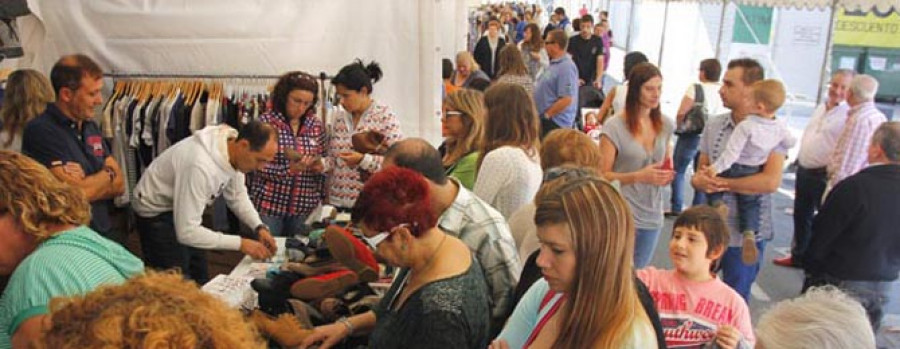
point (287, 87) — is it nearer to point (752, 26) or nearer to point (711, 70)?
point (711, 70)

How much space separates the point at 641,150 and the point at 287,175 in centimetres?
181

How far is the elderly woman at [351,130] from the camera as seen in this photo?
350 cm

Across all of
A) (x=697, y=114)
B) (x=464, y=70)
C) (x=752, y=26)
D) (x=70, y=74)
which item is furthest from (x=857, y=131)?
(x=752, y=26)

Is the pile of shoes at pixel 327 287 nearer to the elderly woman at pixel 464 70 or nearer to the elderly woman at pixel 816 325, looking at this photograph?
the elderly woman at pixel 816 325

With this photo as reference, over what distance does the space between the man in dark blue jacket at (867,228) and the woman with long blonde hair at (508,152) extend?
1472 millimetres

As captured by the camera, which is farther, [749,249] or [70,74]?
[749,249]

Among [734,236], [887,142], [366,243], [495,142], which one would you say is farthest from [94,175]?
[887,142]

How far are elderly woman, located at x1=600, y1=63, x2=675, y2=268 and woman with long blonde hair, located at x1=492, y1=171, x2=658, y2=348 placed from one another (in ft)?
5.80

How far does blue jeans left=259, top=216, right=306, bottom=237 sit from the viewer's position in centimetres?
344

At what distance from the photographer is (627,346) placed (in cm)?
133

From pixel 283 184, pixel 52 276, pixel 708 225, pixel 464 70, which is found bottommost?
pixel 283 184

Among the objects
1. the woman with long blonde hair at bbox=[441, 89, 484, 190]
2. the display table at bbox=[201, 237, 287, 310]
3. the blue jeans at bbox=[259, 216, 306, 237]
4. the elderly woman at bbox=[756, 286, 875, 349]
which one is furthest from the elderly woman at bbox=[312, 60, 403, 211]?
the elderly woman at bbox=[756, 286, 875, 349]

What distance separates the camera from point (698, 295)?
2.24 metres

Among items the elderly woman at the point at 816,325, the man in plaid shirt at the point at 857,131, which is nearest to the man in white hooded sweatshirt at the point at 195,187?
the elderly woman at the point at 816,325
